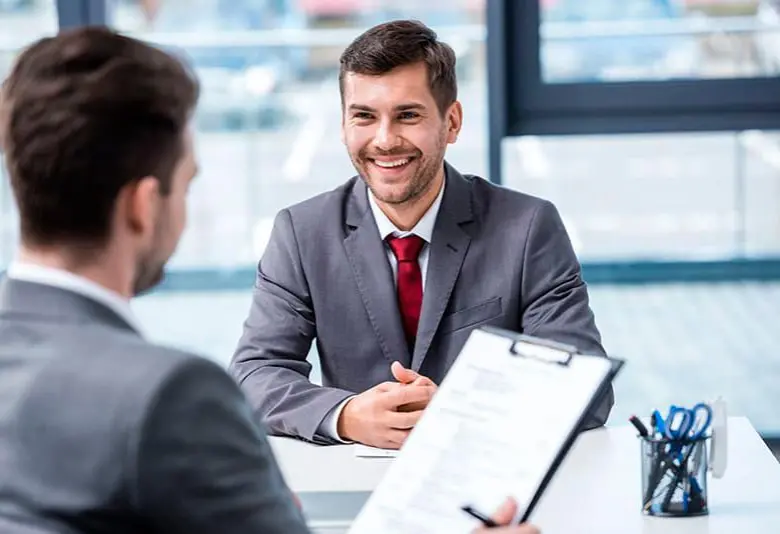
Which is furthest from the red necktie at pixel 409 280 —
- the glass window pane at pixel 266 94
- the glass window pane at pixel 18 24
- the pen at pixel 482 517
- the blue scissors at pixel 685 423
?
the glass window pane at pixel 18 24

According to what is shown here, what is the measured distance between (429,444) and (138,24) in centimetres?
347

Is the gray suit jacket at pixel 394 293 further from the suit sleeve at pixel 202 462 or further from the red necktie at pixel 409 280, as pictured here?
the suit sleeve at pixel 202 462

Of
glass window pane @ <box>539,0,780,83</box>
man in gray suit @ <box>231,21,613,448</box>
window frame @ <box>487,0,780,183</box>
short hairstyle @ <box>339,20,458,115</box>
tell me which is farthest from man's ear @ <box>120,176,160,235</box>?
glass window pane @ <box>539,0,780,83</box>

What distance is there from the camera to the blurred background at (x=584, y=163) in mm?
4105

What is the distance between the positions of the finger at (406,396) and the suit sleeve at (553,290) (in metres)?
A: 0.35

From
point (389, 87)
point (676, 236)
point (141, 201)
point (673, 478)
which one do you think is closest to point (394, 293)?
point (389, 87)

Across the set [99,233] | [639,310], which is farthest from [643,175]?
[99,233]

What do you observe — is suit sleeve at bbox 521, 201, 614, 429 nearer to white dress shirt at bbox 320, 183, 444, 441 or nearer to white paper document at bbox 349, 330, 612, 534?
white dress shirt at bbox 320, 183, 444, 441

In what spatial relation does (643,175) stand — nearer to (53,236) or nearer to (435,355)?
(435,355)

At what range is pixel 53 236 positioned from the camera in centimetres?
118

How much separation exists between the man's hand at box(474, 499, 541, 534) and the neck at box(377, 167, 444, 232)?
3.79 feet

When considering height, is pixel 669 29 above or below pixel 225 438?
above

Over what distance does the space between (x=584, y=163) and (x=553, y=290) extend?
3405mm

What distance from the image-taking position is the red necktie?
8.11 feet
